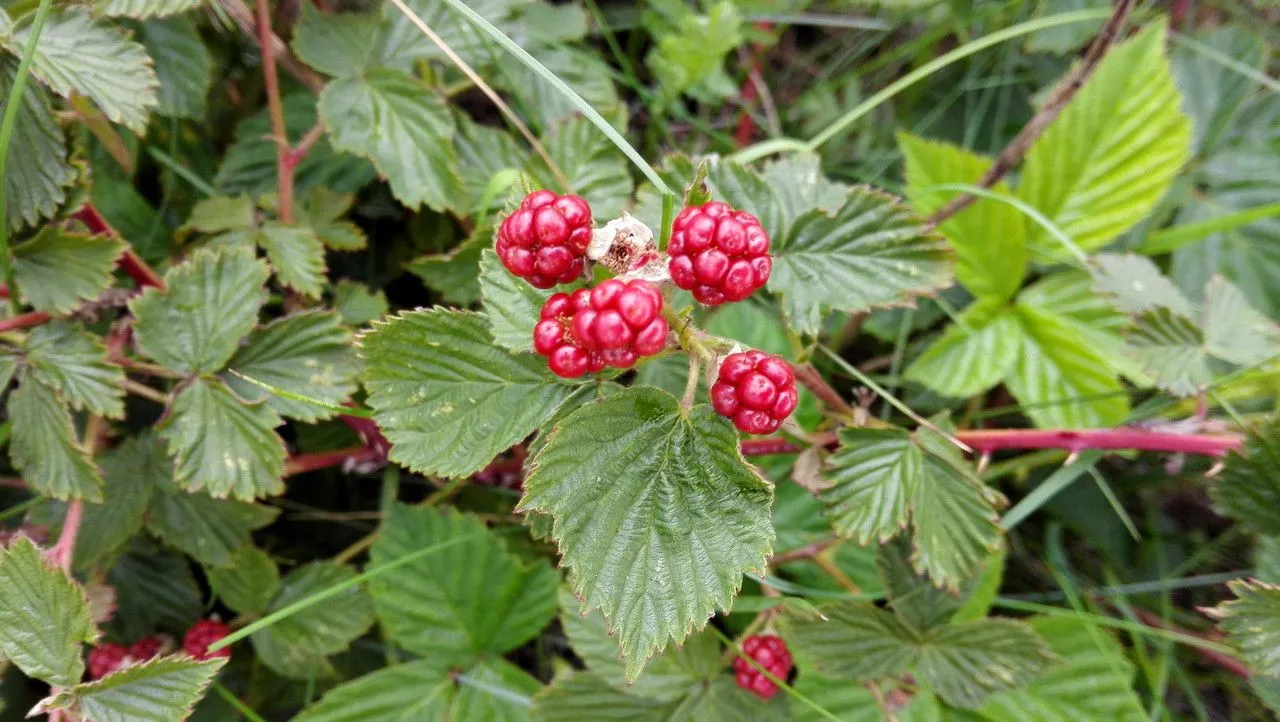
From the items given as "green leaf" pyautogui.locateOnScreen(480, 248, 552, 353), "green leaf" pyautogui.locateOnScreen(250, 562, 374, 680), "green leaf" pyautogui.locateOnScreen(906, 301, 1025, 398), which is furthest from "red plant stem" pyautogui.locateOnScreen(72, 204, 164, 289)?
"green leaf" pyautogui.locateOnScreen(906, 301, 1025, 398)

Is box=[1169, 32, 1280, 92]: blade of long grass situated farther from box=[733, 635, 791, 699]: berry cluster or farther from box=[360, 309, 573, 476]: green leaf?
box=[360, 309, 573, 476]: green leaf

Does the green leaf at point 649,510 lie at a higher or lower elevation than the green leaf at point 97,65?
lower

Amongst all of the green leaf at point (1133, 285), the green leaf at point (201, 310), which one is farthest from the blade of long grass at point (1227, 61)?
the green leaf at point (201, 310)

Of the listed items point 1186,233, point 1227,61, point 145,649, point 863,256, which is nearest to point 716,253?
point 863,256

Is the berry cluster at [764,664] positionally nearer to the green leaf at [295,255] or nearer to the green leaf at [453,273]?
the green leaf at [453,273]

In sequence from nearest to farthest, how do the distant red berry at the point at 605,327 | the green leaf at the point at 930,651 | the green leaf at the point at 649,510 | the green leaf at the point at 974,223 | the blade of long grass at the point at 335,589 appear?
the distant red berry at the point at 605,327, the green leaf at the point at 649,510, the blade of long grass at the point at 335,589, the green leaf at the point at 930,651, the green leaf at the point at 974,223

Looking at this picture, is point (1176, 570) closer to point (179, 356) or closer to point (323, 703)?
point (323, 703)

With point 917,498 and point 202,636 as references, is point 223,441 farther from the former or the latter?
point 917,498
